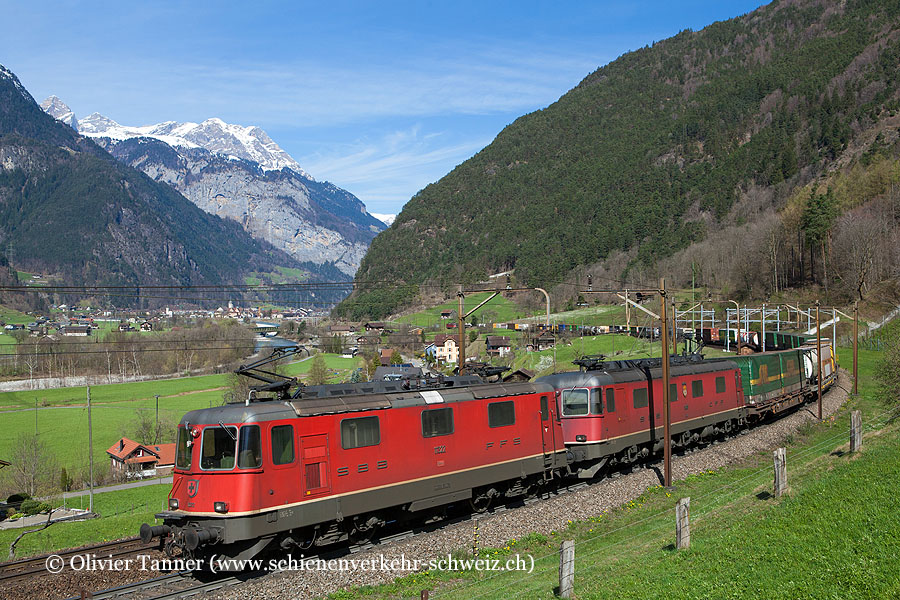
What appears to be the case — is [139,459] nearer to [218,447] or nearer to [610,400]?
[610,400]

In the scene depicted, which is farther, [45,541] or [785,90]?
[785,90]

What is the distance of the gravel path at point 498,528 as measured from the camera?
552 inches

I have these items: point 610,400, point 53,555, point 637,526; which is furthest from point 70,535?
point 610,400

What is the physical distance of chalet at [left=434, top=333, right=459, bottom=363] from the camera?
129125 millimetres

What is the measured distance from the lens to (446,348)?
13175cm

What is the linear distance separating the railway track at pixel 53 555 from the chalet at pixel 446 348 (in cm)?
10921

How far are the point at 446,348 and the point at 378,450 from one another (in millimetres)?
114664

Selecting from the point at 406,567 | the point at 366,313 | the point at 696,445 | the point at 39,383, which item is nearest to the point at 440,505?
the point at 406,567

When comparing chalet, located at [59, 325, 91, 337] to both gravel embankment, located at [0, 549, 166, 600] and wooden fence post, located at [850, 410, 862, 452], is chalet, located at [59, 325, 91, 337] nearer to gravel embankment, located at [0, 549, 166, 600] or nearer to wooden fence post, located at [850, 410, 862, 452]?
gravel embankment, located at [0, 549, 166, 600]

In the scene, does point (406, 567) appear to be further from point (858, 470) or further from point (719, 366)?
point (719, 366)

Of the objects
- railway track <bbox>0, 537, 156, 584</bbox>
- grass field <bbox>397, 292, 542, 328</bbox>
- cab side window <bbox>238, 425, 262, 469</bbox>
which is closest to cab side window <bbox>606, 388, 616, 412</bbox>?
cab side window <bbox>238, 425, 262, 469</bbox>

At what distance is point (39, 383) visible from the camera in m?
109

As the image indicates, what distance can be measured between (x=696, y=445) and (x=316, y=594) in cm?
2351

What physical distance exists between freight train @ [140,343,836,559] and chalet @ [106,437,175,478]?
53480mm
